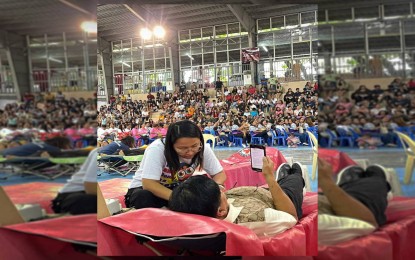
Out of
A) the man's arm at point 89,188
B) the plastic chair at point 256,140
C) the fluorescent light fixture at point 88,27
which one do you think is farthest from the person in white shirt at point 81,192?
the plastic chair at point 256,140

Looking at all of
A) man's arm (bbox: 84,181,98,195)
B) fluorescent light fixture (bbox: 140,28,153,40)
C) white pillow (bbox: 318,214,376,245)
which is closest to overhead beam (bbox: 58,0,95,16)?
fluorescent light fixture (bbox: 140,28,153,40)

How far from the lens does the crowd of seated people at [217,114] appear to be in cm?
104

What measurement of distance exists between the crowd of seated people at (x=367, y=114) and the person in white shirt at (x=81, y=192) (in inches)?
22.5

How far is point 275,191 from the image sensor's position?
109 cm

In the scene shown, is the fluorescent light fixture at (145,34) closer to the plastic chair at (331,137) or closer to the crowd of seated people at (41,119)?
the crowd of seated people at (41,119)

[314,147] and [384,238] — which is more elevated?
[314,147]

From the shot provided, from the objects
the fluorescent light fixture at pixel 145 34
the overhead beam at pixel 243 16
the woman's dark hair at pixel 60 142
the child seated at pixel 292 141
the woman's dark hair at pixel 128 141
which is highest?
the overhead beam at pixel 243 16

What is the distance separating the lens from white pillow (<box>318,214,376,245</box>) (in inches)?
36.3

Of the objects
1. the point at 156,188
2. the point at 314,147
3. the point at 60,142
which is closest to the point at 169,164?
the point at 156,188

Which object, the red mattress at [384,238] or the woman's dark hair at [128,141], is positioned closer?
the red mattress at [384,238]

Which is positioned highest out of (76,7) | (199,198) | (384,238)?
(76,7)

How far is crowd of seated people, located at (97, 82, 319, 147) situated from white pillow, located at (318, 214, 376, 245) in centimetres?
22

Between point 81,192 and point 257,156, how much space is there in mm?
481

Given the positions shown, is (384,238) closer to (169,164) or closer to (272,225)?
(272,225)
